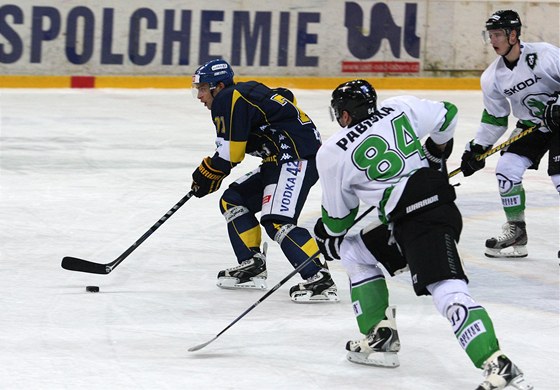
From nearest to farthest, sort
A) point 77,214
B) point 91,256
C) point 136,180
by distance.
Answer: point 91,256
point 77,214
point 136,180

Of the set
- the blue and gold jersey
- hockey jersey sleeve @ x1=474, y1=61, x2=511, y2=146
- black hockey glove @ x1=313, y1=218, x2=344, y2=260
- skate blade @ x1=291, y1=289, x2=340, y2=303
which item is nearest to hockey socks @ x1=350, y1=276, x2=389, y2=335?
black hockey glove @ x1=313, y1=218, x2=344, y2=260

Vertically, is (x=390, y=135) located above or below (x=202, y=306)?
above

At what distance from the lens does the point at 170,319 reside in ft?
15.0

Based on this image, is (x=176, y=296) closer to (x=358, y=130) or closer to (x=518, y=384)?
(x=358, y=130)

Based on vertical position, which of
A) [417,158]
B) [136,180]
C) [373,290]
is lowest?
[136,180]

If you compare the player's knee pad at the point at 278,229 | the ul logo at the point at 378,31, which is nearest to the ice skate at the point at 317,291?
the player's knee pad at the point at 278,229

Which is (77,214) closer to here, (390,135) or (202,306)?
(202,306)

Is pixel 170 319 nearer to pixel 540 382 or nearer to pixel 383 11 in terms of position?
pixel 540 382

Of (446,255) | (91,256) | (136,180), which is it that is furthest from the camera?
(136,180)

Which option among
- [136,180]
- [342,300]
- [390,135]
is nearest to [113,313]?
[342,300]

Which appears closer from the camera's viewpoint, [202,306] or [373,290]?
[373,290]

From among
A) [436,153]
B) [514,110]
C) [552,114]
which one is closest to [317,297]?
[436,153]

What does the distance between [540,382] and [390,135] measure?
3.14ft

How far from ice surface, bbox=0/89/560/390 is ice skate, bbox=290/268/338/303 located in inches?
2.2
